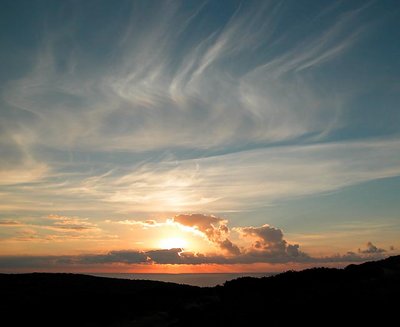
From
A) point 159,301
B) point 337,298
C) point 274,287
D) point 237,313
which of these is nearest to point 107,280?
point 159,301

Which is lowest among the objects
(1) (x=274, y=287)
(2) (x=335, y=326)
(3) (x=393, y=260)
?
(2) (x=335, y=326)

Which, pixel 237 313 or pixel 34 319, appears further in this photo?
pixel 34 319

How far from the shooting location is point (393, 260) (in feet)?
134

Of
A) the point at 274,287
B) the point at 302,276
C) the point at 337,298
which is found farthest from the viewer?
the point at 302,276

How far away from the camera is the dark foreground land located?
74.1 ft

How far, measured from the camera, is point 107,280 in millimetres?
50625

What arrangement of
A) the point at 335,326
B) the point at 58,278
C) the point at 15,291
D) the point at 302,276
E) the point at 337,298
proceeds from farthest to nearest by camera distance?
the point at 58,278 → the point at 15,291 → the point at 302,276 → the point at 337,298 → the point at 335,326

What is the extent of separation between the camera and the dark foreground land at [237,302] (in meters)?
22.6

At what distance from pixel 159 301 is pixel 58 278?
798 inches

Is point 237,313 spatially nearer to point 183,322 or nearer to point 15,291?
point 183,322

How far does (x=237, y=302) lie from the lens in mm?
30578

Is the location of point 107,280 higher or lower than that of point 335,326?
higher

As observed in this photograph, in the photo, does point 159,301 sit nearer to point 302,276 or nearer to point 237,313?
point 237,313

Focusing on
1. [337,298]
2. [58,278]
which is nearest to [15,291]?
[58,278]
